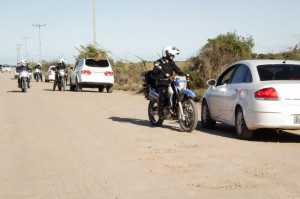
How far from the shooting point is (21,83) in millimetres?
27969

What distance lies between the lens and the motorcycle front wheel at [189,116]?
35.4 ft

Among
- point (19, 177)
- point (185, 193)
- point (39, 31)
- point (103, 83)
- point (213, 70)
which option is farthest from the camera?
point (39, 31)

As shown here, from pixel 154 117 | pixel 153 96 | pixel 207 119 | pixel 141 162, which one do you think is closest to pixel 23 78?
pixel 154 117

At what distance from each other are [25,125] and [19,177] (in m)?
6.21

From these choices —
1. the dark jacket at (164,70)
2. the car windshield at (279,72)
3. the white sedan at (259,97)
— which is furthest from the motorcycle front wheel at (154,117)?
the car windshield at (279,72)

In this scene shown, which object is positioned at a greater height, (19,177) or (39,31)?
(39,31)

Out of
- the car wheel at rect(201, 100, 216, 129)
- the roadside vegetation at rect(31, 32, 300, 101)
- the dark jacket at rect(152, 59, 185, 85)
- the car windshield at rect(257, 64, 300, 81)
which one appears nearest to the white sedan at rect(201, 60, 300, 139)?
the car windshield at rect(257, 64, 300, 81)

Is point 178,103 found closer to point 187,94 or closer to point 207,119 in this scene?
point 187,94

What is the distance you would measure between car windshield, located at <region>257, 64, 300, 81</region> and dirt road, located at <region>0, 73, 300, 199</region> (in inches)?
49.0

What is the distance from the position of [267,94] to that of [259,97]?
6.3 inches

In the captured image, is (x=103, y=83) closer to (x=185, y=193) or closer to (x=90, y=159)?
(x=90, y=159)

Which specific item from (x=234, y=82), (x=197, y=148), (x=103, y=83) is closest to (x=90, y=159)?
(x=197, y=148)

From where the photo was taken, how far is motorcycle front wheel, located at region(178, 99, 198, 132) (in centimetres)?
1079

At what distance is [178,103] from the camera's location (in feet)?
36.8
